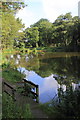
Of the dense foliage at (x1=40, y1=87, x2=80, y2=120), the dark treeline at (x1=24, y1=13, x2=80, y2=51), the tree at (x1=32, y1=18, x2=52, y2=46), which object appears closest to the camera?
the dense foliage at (x1=40, y1=87, x2=80, y2=120)

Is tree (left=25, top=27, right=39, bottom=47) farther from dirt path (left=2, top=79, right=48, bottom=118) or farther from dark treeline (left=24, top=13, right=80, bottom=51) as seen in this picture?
dirt path (left=2, top=79, right=48, bottom=118)

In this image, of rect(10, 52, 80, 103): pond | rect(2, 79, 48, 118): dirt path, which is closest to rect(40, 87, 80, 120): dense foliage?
rect(2, 79, 48, 118): dirt path

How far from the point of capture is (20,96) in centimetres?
477

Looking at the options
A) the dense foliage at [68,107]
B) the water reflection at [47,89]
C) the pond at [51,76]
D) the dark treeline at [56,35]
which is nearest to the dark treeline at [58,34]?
the dark treeline at [56,35]

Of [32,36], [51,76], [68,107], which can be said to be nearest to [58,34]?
[32,36]

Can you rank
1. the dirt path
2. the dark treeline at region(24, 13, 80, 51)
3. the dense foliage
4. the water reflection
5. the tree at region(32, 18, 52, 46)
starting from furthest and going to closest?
the tree at region(32, 18, 52, 46) → the dark treeline at region(24, 13, 80, 51) → the water reflection → the dirt path → the dense foliage

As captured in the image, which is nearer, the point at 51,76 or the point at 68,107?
the point at 68,107

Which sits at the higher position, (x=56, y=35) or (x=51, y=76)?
(x=56, y=35)

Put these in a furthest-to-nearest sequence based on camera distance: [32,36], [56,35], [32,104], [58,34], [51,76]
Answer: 1. [32,36]
2. [56,35]
3. [58,34]
4. [51,76]
5. [32,104]

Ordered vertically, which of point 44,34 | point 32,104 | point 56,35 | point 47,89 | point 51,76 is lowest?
point 32,104

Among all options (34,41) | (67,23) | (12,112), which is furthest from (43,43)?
(12,112)

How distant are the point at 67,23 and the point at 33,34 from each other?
7.21m

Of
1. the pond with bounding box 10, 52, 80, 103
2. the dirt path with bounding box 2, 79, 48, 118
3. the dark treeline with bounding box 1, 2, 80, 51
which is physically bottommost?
the dirt path with bounding box 2, 79, 48, 118

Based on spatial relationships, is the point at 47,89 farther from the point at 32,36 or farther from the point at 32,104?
the point at 32,36
